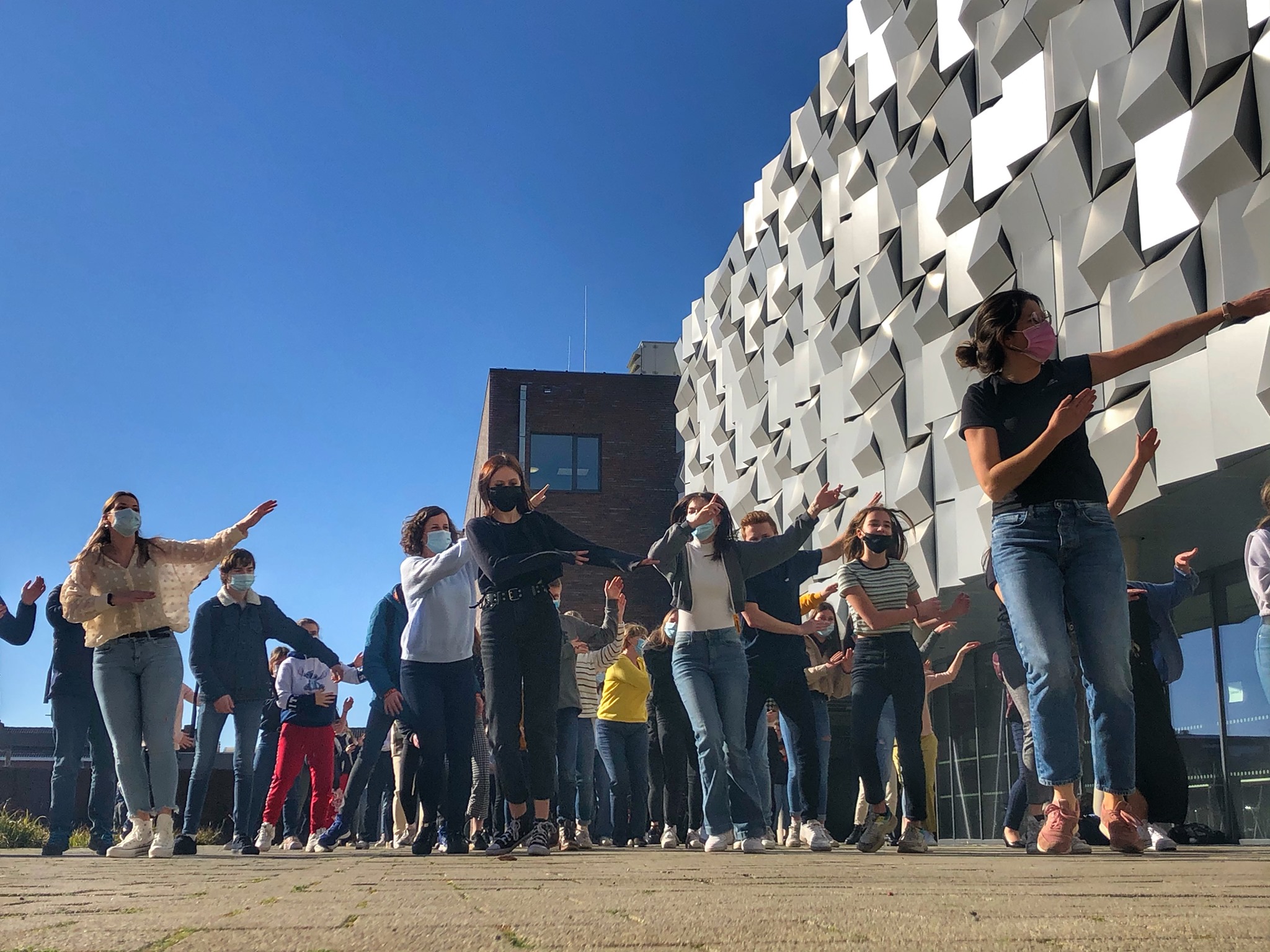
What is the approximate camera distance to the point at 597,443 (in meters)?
34.3

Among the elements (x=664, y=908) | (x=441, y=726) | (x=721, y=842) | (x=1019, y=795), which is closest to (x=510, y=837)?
(x=441, y=726)

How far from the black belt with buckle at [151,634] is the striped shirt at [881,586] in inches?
151

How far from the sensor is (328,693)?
914 cm

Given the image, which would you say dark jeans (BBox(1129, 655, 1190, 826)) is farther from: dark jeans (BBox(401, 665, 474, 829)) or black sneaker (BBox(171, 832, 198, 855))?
black sneaker (BBox(171, 832, 198, 855))

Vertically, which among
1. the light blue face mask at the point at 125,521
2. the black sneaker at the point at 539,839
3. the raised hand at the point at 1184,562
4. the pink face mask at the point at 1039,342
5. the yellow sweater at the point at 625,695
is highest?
the pink face mask at the point at 1039,342

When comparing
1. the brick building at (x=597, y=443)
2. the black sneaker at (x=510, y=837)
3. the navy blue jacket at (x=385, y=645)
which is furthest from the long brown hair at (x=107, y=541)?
the brick building at (x=597, y=443)

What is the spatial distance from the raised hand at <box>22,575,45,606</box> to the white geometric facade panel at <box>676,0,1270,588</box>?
572cm

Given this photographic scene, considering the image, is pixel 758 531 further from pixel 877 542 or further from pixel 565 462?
pixel 565 462

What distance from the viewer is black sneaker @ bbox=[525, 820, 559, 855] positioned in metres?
5.97

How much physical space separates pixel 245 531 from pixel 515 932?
559 centimetres

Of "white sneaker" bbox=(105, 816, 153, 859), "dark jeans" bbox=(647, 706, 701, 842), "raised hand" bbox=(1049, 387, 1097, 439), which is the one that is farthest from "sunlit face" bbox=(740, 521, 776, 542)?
"white sneaker" bbox=(105, 816, 153, 859)

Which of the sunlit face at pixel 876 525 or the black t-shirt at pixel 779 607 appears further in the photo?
the black t-shirt at pixel 779 607

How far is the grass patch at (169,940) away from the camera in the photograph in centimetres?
194

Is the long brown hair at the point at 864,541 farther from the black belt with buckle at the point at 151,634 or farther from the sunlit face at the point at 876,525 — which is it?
the black belt with buckle at the point at 151,634
